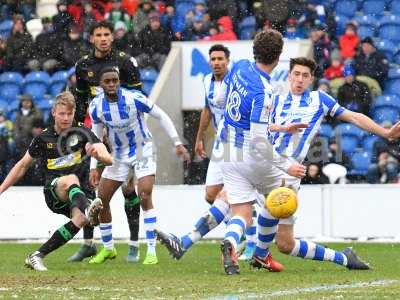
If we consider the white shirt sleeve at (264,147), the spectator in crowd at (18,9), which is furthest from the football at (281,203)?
the spectator in crowd at (18,9)

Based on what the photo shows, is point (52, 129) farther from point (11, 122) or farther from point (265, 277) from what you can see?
point (11, 122)

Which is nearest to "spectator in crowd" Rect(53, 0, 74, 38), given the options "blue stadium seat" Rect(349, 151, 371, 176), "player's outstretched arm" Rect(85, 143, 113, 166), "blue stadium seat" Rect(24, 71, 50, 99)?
"blue stadium seat" Rect(24, 71, 50, 99)

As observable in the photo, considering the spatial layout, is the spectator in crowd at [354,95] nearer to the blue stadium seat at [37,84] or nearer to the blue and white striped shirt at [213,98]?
the blue stadium seat at [37,84]

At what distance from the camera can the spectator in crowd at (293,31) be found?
20.4 metres

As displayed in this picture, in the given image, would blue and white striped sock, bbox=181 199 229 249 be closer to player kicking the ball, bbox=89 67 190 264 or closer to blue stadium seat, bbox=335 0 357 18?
player kicking the ball, bbox=89 67 190 264

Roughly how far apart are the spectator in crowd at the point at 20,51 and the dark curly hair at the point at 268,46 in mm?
12417

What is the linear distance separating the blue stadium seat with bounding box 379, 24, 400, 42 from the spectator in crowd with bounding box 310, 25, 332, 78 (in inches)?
60.5

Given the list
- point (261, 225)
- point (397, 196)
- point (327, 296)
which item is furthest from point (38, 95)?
point (327, 296)

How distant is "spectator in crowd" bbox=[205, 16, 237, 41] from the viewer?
2036 centimetres

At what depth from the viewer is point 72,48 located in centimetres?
2100

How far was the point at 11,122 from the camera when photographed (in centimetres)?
1988

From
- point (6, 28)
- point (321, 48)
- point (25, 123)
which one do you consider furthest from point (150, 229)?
point (6, 28)

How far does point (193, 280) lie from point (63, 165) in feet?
8.16

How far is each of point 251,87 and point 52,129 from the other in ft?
8.75
